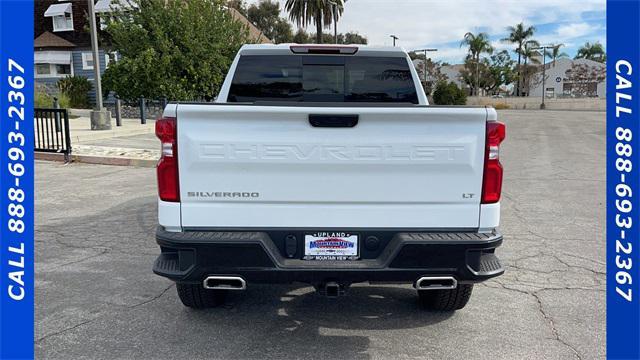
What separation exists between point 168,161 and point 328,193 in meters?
1.00

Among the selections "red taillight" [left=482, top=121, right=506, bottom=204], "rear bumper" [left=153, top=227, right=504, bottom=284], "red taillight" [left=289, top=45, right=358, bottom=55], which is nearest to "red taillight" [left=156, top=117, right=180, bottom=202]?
"rear bumper" [left=153, top=227, right=504, bottom=284]

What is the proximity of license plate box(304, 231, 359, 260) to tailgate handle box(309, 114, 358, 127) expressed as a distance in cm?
67

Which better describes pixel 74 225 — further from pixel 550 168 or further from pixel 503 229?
pixel 550 168

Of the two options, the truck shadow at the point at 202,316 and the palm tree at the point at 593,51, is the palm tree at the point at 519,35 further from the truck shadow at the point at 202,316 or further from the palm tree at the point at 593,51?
the truck shadow at the point at 202,316

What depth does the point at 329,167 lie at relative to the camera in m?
3.16

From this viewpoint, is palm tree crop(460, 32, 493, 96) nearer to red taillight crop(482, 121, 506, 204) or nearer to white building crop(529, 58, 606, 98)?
white building crop(529, 58, 606, 98)

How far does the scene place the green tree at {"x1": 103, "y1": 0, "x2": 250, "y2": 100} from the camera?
21625 millimetres

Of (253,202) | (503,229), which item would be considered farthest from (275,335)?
(503,229)

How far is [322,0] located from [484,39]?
41.5m

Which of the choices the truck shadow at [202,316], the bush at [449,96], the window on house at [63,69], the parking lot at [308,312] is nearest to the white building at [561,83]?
the bush at [449,96]

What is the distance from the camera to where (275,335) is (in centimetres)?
375

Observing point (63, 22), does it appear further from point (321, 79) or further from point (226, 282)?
point (226, 282)

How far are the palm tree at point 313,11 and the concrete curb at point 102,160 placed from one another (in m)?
35.7

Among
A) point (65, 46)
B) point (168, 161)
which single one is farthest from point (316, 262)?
point (65, 46)
